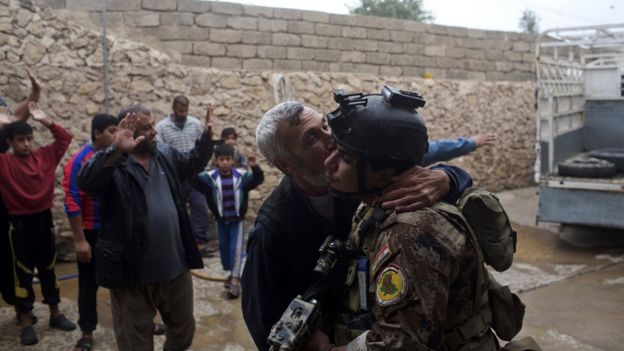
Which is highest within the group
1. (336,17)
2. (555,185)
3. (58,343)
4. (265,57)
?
(336,17)

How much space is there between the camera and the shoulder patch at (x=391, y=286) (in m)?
1.28

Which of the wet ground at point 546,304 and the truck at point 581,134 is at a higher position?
the truck at point 581,134

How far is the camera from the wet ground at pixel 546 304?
3947 millimetres

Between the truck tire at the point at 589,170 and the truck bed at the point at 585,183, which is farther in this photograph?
the truck tire at the point at 589,170

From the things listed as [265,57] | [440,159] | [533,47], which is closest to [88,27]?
[265,57]

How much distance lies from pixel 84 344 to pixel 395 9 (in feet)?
70.9

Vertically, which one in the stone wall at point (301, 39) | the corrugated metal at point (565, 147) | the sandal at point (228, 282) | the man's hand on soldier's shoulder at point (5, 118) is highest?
the stone wall at point (301, 39)

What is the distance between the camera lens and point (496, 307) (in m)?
1.57

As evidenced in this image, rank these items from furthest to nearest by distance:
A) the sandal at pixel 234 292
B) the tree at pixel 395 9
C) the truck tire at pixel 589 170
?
the tree at pixel 395 9 < the truck tire at pixel 589 170 < the sandal at pixel 234 292

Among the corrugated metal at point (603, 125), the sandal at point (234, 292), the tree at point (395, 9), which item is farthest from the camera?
the tree at point (395, 9)

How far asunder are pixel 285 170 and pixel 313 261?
0.33 metres

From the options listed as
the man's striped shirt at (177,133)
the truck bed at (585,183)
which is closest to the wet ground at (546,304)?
the truck bed at (585,183)

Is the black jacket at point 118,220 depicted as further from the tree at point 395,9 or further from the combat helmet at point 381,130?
the tree at point 395,9

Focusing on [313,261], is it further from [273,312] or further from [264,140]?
[264,140]
